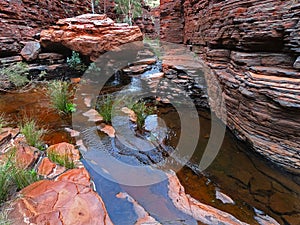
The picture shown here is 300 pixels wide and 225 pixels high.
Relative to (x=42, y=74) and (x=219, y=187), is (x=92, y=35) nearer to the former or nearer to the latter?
(x=42, y=74)

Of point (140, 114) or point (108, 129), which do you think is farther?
point (140, 114)

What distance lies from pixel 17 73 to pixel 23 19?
2482 millimetres

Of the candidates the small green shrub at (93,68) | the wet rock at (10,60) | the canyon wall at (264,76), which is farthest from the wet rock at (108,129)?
the wet rock at (10,60)

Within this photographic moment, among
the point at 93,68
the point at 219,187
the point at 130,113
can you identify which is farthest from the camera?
the point at 93,68

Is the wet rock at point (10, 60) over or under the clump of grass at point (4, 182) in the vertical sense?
over

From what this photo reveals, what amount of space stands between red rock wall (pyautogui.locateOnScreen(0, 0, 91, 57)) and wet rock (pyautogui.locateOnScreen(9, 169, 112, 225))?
246 inches

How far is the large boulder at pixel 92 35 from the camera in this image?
6500mm

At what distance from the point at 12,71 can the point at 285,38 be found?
22.2ft

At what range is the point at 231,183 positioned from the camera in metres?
2.82

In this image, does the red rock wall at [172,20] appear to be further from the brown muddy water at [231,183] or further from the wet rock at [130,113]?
the brown muddy water at [231,183]

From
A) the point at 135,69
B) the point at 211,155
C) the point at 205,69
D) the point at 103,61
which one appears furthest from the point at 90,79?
the point at 211,155

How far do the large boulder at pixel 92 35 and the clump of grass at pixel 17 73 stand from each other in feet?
4.79

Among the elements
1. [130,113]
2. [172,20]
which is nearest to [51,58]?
[130,113]

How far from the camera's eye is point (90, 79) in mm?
6758
